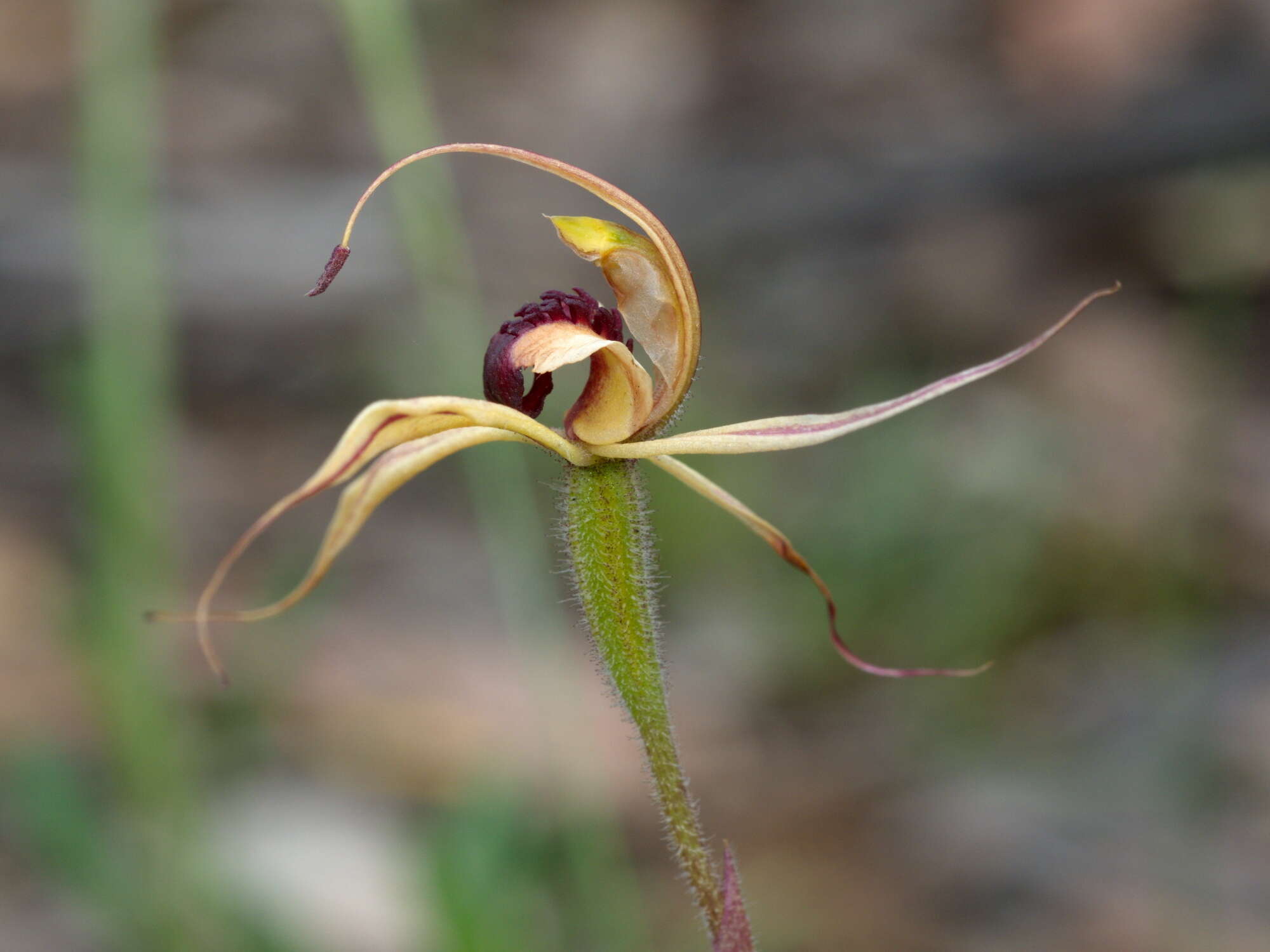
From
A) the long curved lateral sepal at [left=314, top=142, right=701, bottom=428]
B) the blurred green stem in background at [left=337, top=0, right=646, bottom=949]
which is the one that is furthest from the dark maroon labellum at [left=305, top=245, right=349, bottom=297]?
the blurred green stem in background at [left=337, top=0, right=646, bottom=949]

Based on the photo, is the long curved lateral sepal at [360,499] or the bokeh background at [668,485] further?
the bokeh background at [668,485]

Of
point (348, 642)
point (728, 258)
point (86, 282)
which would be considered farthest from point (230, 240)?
point (728, 258)

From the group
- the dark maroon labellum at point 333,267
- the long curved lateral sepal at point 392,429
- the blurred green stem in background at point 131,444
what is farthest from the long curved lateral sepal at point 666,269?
the blurred green stem in background at point 131,444

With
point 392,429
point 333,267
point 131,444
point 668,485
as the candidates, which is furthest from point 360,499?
point 668,485

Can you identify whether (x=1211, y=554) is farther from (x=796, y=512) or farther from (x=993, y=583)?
(x=796, y=512)

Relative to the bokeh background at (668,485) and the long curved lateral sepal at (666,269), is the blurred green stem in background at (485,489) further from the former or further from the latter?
the long curved lateral sepal at (666,269)

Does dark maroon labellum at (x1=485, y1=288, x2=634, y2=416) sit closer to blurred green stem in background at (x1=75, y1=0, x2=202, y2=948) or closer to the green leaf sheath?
the green leaf sheath
